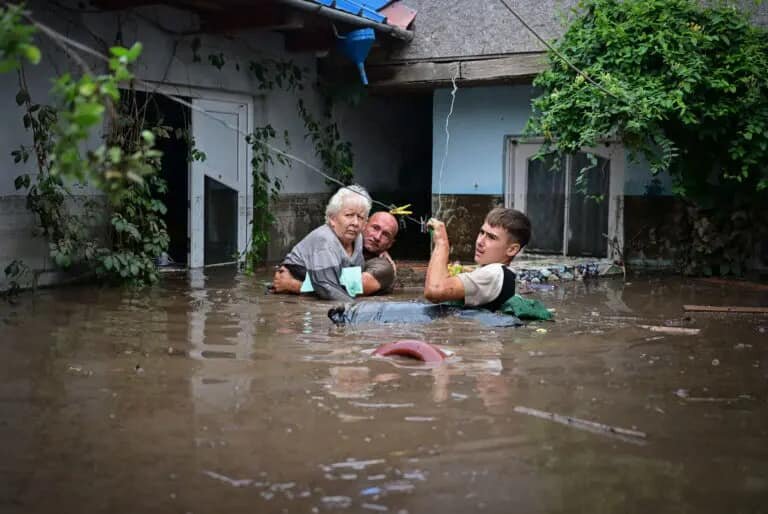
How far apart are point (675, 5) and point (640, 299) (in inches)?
127

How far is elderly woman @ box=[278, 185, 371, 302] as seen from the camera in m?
8.45

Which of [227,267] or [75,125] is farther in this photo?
[227,267]

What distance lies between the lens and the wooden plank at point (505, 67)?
1152cm

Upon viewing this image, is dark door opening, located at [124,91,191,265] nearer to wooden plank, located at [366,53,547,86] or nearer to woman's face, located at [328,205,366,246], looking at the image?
wooden plank, located at [366,53,547,86]

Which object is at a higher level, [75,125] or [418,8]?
[418,8]

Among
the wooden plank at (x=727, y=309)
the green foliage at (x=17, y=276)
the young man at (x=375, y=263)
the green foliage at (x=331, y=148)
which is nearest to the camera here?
the wooden plank at (x=727, y=309)

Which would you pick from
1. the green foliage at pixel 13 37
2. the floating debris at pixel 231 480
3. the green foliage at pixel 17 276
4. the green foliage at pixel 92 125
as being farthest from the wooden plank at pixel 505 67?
the green foliage at pixel 13 37

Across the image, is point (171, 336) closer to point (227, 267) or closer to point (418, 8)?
point (227, 267)

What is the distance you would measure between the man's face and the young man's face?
2.03 meters

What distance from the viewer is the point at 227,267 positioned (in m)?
11.9

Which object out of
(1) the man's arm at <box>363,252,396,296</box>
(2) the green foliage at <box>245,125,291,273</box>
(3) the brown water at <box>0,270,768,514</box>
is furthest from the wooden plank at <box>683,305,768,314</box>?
(2) the green foliage at <box>245,125,291,273</box>

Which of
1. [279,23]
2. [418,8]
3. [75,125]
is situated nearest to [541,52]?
[418,8]

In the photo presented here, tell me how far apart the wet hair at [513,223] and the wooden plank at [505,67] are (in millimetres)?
4994

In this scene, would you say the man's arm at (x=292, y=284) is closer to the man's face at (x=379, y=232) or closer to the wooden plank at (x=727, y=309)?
the man's face at (x=379, y=232)
